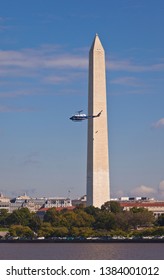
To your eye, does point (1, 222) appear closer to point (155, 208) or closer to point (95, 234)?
point (155, 208)

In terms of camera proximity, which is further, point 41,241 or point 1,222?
point 1,222

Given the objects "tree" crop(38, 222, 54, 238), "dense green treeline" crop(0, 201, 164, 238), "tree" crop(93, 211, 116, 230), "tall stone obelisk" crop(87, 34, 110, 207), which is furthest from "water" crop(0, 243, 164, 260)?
"tall stone obelisk" crop(87, 34, 110, 207)

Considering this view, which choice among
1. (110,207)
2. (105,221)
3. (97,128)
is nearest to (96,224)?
(105,221)

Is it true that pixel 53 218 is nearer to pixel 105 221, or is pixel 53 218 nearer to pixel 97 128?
pixel 105 221

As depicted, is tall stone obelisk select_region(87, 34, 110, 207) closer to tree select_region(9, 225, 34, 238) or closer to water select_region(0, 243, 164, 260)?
tree select_region(9, 225, 34, 238)
